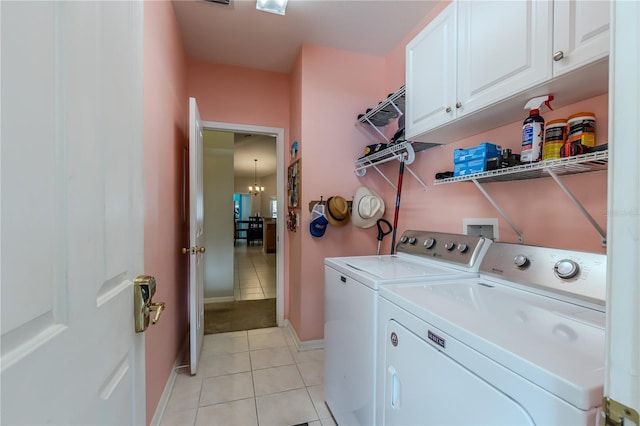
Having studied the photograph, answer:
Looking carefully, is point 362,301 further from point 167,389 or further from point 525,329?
point 167,389

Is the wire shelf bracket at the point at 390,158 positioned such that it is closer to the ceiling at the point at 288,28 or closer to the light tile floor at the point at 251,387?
the ceiling at the point at 288,28

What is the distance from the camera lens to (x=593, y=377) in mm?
520

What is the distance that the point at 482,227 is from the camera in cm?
157

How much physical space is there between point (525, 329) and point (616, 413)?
1.38 ft

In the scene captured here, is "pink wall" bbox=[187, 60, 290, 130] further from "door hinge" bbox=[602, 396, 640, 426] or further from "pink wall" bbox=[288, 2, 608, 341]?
"door hinge" bbox=[602, 396, 640, 426]

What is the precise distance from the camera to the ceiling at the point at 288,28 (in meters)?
1.96

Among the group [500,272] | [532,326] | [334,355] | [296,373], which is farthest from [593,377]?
[296,373]

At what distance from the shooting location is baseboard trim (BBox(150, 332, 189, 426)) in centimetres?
156

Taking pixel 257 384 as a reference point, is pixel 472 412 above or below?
above

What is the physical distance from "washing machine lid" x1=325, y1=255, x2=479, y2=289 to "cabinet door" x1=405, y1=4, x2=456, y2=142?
79cm

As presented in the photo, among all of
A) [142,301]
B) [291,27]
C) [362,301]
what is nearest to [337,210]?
[362,301]

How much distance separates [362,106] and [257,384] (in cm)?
249

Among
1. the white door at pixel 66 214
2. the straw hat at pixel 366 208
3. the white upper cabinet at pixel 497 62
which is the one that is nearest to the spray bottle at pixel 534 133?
the white upper cabinet at pixel 497 62

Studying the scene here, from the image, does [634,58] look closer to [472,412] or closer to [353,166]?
[472,412]
